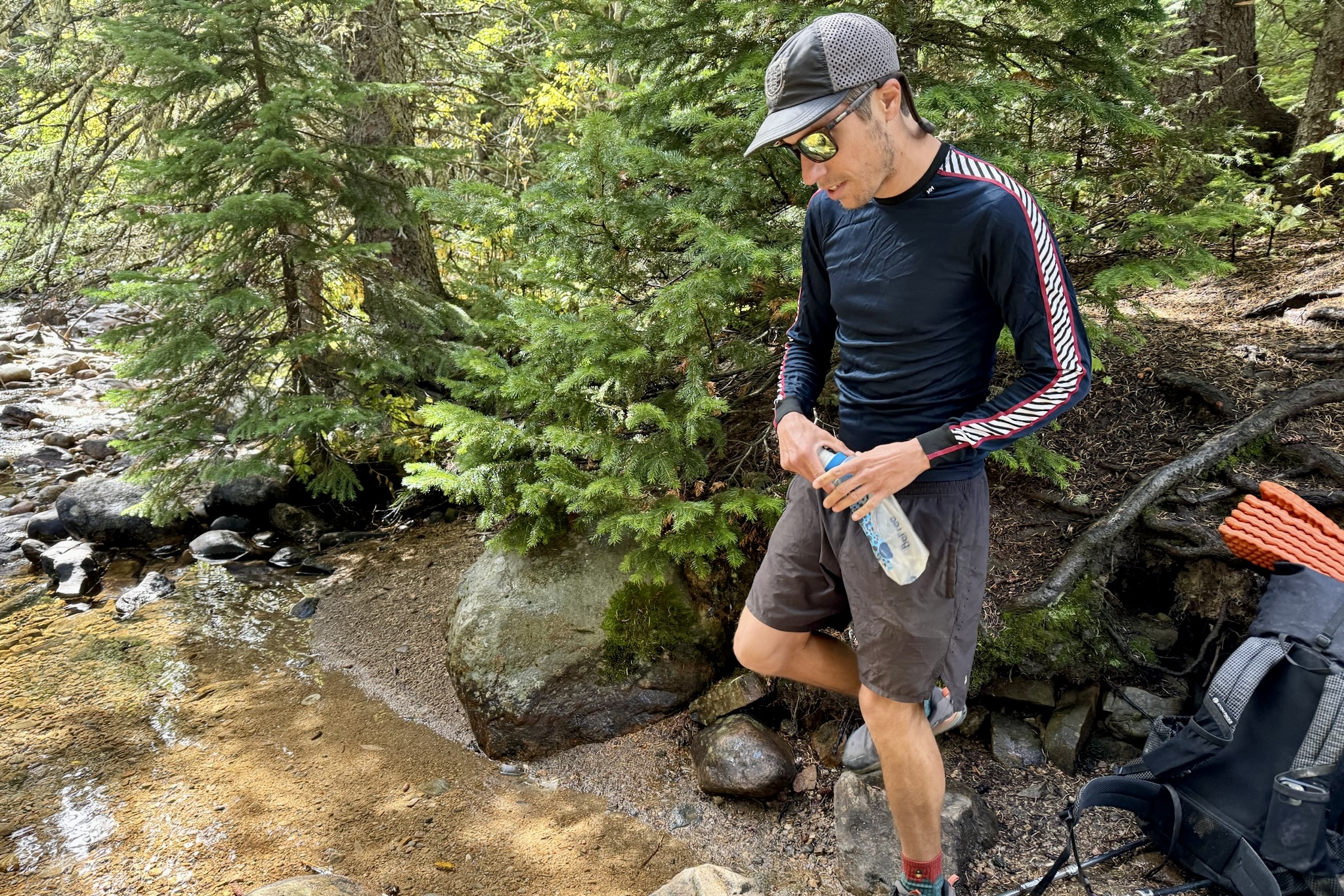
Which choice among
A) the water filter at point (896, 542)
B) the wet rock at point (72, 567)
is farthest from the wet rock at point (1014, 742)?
the wet rock at point (72, 567)

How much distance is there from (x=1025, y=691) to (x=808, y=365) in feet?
7.11

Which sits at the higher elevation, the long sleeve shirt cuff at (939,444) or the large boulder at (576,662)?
the long sleeve shirt cuff at (939,444)

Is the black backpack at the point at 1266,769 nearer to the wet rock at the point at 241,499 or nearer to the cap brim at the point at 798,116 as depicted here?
the cap brim at the point at 798,116

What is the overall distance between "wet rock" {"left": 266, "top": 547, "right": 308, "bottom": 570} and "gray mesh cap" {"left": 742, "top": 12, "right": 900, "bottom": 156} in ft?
20.2

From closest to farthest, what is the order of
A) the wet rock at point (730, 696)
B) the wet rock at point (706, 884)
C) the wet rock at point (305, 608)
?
the wet rock at point (706, 884)
the wet rock at point (730, 696)
the wet rock at point (305, 608)

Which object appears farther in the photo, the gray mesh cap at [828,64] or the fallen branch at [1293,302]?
the fallen branch at [1293,302]

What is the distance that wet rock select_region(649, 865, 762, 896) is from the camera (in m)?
2.94

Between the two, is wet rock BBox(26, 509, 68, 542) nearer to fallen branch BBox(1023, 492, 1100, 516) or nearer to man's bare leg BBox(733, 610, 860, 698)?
man's bare leg BBox(733, 610, 860, 698)

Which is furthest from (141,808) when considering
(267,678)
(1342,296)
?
(1342,296)

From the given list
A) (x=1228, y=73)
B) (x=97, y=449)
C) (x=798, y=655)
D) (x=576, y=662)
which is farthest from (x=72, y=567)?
(x=1228, y=73)

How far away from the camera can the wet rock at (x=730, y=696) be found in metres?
3.98

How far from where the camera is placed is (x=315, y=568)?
21.5 feet

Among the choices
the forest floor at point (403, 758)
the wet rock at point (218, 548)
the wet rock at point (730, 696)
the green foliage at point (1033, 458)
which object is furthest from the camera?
the wet rock at point (218, 548)

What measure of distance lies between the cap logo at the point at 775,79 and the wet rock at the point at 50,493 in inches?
349
